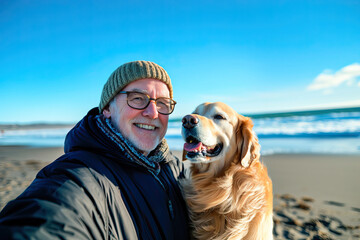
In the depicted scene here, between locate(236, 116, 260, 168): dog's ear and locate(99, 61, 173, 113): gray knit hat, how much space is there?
111 cm

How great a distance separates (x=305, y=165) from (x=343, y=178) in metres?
1.19

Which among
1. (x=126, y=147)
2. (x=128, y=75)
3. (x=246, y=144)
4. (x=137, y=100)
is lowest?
(x=246, y=144)

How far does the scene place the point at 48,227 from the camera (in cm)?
87

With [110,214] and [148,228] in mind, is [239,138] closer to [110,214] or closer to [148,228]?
[148,228]

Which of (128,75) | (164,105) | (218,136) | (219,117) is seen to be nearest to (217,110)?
(219,117)

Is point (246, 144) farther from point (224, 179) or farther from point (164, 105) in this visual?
point (164, 105)

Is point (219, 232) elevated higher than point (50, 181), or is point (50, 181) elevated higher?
point (50, 181)

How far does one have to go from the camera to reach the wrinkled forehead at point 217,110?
7.98ft

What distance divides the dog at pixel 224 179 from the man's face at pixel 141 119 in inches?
14.5

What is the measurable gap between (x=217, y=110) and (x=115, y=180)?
146 centimetres

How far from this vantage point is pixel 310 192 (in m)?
4.70

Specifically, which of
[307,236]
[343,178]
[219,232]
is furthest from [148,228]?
[343,178]

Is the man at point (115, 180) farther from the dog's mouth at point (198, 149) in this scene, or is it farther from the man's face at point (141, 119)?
the dog's mouth at point (198, 149)

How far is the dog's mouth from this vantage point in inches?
84.8
